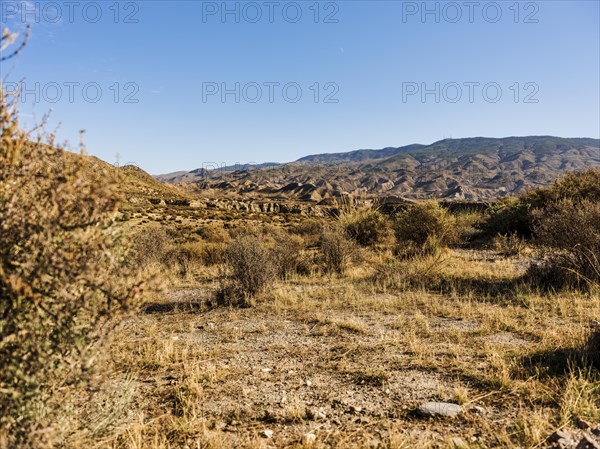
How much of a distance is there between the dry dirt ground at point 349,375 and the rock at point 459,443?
12 mm

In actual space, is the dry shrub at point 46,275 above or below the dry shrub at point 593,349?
above

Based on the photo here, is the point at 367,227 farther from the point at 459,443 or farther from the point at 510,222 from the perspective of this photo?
the point at 459,443

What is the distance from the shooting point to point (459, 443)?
2.90 meters

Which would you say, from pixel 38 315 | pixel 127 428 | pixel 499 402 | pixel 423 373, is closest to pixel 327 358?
pixel 423 373

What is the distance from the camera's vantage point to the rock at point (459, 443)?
2.84m

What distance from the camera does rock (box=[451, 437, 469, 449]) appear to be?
2.84m

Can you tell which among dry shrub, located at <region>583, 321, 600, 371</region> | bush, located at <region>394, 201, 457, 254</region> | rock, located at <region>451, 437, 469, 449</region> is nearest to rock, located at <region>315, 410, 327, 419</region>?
rock, located at <region>451, 437, 469, 449</region>

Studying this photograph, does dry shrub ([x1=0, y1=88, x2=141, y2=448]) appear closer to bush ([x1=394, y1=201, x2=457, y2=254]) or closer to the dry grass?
the dry grass

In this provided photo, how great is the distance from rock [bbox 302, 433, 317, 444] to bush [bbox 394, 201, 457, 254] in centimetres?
990

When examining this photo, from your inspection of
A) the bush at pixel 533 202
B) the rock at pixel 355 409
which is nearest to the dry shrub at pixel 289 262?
the rock at pixel 355 409

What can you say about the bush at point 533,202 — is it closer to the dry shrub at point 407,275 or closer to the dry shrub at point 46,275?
the dry shrub at point 407,275

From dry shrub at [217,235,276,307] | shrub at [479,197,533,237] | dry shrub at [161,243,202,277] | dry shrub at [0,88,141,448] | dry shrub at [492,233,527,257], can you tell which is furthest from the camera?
shrub at [479,197,533,237]

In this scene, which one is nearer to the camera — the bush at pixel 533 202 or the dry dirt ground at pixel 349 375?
the dry dirt ground at pixel 349 375

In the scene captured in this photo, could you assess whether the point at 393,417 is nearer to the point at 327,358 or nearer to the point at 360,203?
the point at 327,358
